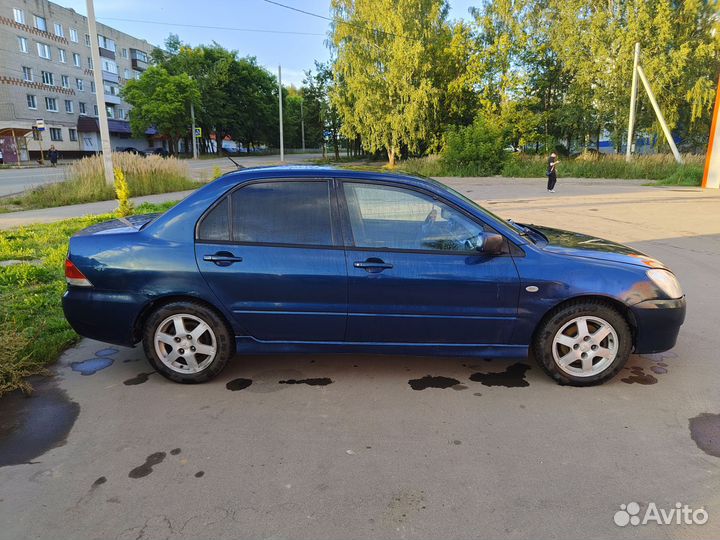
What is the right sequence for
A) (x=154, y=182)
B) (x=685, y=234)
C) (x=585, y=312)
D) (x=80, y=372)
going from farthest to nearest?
1. (x=154, y=182)
2. (x=685, y=234)
3. (x=80, y=372)
4. (x=585, y=312)

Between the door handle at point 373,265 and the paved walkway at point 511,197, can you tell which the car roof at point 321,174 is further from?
→ the paved walkway at point 511,197

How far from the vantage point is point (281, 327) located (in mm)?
3734

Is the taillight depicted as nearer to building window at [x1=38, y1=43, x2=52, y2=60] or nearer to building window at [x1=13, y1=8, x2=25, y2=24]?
building window at [x1=13, y1=8, x2=25, y2=24]

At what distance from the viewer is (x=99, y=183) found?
52.5 feet

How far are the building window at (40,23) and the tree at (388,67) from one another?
35490mm

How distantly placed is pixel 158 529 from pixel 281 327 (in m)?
1.66

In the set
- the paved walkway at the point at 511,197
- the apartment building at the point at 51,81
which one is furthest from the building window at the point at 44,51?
the paved walkway at the point at 511,197

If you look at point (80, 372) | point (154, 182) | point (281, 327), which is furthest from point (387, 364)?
point (154, 182)

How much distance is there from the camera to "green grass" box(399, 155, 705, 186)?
26.5 m

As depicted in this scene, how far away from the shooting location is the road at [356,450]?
2.39 meters

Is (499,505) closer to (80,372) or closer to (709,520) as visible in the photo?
(709,520)

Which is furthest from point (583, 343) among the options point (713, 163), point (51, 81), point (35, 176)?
point (51, 81)

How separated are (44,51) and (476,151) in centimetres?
4961

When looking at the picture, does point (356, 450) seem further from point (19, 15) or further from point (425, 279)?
point (19, 15)
